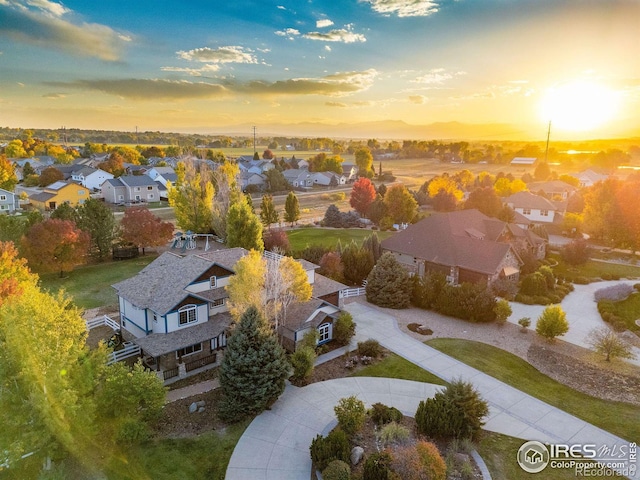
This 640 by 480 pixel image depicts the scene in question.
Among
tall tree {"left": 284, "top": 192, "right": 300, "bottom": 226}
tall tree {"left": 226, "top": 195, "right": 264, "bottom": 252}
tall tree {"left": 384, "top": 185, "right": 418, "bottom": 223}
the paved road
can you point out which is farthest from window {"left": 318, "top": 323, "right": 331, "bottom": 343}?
tall tree {"left": 384, "top": 185, "right": 418, "bottom": 223}

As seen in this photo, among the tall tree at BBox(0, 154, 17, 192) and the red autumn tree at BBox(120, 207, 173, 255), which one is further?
the tall tree at BBox(0, 154, 17, 192)

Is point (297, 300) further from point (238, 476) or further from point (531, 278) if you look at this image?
point (531, 278)

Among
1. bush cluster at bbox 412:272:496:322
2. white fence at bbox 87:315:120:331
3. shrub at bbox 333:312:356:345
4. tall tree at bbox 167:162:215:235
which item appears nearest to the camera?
shrub at bbox 333:312:356:345

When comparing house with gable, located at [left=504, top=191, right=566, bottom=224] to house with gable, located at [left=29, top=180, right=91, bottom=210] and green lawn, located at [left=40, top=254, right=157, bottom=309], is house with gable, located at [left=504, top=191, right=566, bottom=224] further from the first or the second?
house with gable, located at [left=29, top=180, right=91, bottom=210]

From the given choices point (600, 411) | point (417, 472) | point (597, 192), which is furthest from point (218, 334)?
point (597, 192)

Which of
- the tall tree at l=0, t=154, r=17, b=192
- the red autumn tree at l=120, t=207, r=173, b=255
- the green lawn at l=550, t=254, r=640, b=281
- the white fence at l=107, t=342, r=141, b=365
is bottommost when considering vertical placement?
the white fence at l=107, t=342, r=141, b=365

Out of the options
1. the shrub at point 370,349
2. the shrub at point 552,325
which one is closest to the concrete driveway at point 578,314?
the shrub at point 552,325

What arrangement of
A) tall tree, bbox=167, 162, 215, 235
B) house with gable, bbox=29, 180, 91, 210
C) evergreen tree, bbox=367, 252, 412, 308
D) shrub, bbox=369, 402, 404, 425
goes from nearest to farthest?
shrub, bbox=369, 402, 404, 425 < evergreen tree, bbox=367, 252, 412, 308 < tall tree, bbox=167, 162, 215, 235 < house with gable, bbox=29, 180, 91, 210

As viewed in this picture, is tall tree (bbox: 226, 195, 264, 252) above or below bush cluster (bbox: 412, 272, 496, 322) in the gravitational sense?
above

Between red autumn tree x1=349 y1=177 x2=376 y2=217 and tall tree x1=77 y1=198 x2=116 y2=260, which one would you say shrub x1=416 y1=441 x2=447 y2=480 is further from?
red autumn tree x1=349 y1=177 x2=376 y2=217
